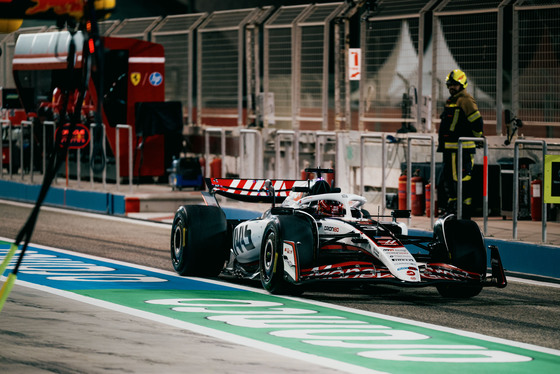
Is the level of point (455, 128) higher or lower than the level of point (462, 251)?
higher

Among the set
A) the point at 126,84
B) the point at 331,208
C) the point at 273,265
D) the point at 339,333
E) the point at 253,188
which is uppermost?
the point at 126,84

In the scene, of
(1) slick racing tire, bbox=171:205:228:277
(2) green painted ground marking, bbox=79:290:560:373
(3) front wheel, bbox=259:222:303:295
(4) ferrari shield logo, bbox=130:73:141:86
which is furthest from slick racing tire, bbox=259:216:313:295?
(4) ferrari shield logo, bbox=130:73:141:86

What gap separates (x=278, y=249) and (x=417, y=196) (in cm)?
688

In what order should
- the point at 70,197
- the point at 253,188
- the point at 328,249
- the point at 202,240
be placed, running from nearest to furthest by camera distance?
the point at 328,249 → the point at 202,240 → the point at 253,188 → the point at 70,197

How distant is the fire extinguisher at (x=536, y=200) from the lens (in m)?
16.9

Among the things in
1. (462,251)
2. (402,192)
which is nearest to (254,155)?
(402,192)

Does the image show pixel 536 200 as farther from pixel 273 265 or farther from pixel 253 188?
pixel 273 265

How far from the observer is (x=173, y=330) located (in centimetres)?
972

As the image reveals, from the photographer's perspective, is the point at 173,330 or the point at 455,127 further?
the point at 455,127

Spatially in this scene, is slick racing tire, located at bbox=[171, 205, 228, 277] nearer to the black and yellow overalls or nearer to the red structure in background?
the black and yellow overalls

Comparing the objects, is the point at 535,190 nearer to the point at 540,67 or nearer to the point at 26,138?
the point at 540,67

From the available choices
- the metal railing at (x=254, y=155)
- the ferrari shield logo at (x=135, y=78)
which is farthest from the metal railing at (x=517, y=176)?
the ferrari shield logo at (x=135, y=78)

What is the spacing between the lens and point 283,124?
2616 cm

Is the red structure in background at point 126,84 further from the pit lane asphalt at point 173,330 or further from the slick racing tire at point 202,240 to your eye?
the slick racing tire at point 202,240
